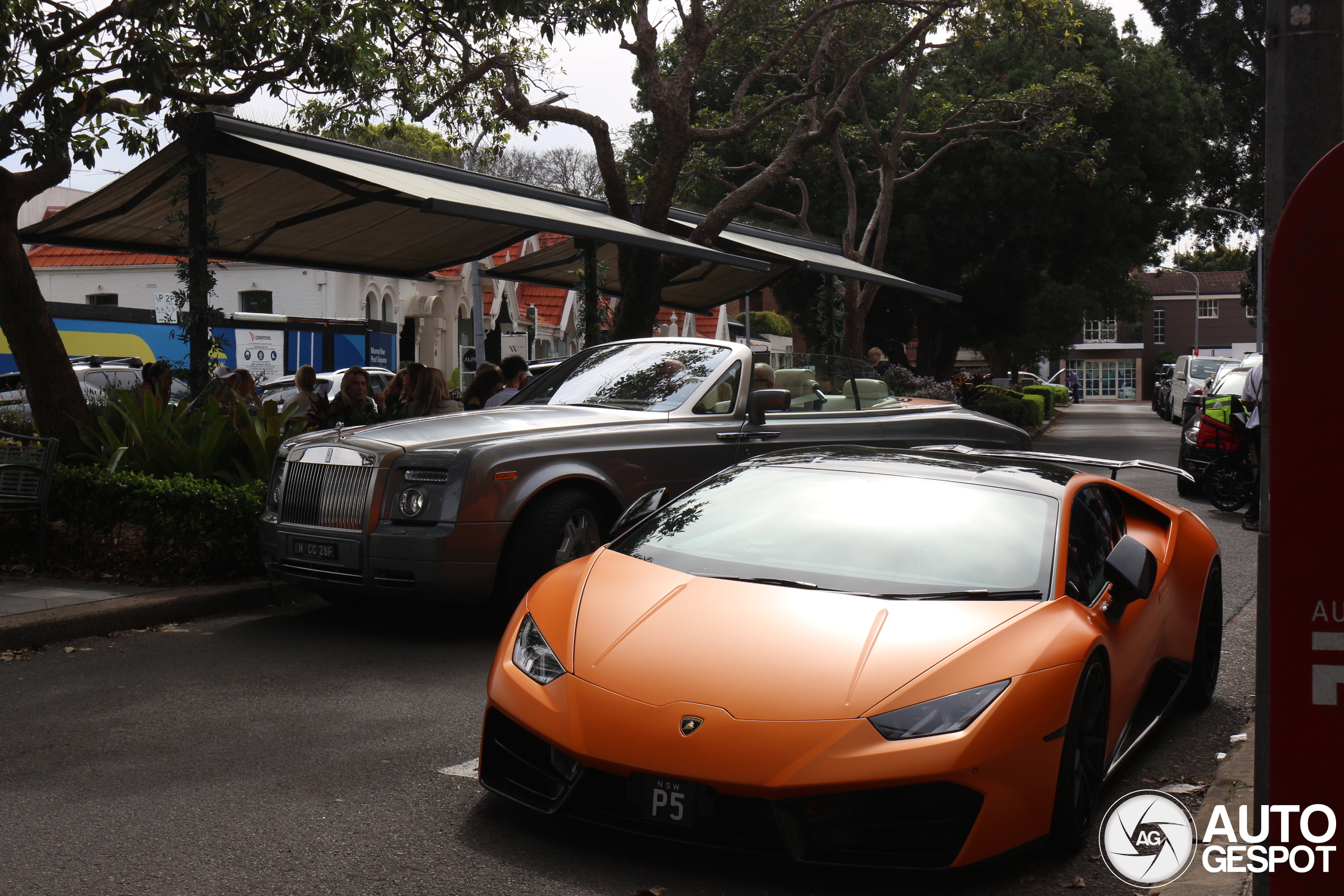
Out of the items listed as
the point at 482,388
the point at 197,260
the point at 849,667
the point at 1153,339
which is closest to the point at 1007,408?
the point at 482,388

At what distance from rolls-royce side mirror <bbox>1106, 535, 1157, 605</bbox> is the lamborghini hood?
1.69 ft

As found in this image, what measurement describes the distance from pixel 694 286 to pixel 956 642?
18.0 meters

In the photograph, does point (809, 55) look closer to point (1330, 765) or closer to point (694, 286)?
point (694, 286)

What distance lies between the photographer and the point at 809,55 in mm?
25047

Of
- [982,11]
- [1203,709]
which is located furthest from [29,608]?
[982,11]

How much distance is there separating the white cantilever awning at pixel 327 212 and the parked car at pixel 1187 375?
25542 millimetres

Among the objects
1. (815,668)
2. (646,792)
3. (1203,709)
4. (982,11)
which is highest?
(982,11)

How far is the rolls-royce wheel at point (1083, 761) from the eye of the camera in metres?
3.77

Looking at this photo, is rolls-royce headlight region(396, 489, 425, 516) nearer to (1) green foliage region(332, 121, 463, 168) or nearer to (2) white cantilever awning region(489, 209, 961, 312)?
(1) green foliage region(332, 121, 463, 168)

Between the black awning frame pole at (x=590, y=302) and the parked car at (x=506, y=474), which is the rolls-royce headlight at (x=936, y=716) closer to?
the parked car at (x=506, y=474)

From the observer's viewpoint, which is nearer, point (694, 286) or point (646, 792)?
point (646, 792)

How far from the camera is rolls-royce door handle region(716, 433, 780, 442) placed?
27.2 ft

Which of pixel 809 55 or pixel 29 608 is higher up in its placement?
pixel 809 55
